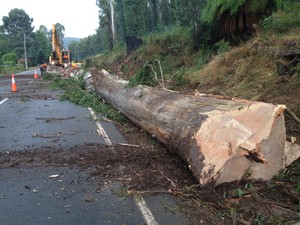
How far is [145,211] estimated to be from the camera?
444cm

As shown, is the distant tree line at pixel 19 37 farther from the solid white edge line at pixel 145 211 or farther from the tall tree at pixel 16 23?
the solid white edge line at pixel 145 211

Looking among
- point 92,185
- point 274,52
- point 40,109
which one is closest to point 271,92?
point 274,52

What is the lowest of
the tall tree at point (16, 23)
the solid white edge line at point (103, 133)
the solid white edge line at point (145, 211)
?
the solid white edge line at point (145, 211)

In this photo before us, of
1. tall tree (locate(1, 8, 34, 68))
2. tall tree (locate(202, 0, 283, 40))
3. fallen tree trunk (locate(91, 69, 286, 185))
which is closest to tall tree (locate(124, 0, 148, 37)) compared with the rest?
tall tree (locate(202, 0, 283, 40))

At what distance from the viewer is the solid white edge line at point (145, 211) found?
13.8ft

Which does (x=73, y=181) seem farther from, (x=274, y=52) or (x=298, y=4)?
(x=298, y=4)

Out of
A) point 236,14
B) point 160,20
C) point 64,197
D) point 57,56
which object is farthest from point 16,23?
point 64,197

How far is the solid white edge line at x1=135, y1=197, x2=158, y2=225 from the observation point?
4195mm

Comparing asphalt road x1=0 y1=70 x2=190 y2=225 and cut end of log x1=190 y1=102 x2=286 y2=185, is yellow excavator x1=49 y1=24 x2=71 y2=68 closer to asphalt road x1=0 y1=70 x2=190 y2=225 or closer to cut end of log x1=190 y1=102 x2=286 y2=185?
asphalt road x1=0 y1=70 x2=190 y2=225

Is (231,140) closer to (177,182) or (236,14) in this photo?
(177,182)

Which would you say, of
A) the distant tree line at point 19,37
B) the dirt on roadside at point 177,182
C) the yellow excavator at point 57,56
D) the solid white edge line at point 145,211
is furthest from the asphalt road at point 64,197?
the distant tree line at point 19,37

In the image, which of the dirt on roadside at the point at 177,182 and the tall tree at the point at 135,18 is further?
the tall tree at the point at 135,18

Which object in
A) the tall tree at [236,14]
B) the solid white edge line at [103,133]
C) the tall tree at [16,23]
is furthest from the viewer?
the tall tree at [16,23]

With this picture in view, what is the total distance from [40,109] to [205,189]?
8.78 meters
